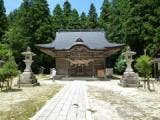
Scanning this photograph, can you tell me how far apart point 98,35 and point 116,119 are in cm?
3365

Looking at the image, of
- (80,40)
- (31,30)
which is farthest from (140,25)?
(31,30)

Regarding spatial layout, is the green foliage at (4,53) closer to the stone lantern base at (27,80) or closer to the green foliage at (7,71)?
the stone lantern base at (27,80)

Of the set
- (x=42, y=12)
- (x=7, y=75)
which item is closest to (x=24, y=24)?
(x=42, y=12)

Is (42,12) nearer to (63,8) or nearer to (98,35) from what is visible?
(98,35)

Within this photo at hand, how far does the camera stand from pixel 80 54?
129 feet

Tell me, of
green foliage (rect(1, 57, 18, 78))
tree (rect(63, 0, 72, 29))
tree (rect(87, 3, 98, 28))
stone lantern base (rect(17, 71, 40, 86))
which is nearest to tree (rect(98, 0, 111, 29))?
tree (rect(87, 3, 98, 28))

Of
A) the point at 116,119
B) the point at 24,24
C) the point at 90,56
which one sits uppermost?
the point at 24,24

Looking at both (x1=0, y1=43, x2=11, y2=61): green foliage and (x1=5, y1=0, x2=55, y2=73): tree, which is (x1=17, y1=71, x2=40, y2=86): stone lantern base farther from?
(x1=5, y1=0, x2=55, y2=73): tree

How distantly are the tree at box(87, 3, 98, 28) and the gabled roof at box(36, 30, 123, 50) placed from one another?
2308cm

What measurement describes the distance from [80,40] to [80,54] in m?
1.80

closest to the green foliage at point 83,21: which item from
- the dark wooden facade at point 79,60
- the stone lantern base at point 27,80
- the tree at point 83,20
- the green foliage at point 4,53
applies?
the tree at point 83,20

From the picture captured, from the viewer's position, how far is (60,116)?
11047mm

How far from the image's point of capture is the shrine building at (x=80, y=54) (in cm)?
3891

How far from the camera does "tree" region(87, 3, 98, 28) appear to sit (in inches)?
2677
